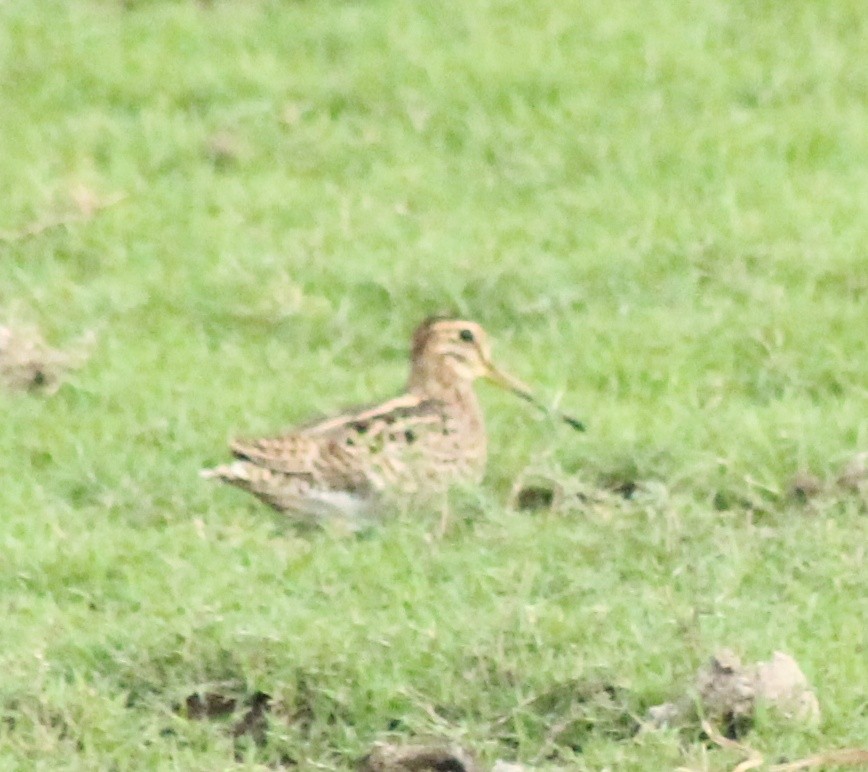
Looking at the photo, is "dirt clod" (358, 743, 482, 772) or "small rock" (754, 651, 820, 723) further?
"small rock" (754, 651, 820, 723)

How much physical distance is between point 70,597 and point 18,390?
2.05 m

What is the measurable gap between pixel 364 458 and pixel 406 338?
5.23 ft

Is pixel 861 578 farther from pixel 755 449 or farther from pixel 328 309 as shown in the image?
pixel 328 309

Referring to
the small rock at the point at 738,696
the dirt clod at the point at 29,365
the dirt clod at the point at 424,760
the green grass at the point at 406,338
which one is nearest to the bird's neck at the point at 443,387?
the green grass at the point at 406,338

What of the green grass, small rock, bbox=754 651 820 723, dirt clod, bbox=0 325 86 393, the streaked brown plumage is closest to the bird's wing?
the streaked brown plumage

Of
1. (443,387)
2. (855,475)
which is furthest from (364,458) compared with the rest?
(855,475)

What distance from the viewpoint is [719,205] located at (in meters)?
10.7

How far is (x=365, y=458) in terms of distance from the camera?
8.26 m

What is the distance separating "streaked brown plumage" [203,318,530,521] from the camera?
8.05 metres

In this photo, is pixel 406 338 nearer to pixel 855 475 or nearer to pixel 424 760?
pixel 855 475

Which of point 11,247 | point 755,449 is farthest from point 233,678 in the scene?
point 11,247

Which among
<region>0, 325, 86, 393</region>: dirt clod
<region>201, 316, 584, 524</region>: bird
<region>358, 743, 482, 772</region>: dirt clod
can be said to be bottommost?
<region>358, 743, 482, 772</region>: dirt clod

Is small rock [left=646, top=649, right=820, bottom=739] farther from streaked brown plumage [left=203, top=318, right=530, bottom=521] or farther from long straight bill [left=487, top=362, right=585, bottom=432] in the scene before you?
long straight bill [left=487, top=362, right=585, bottom=432]

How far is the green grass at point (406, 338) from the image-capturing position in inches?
257
